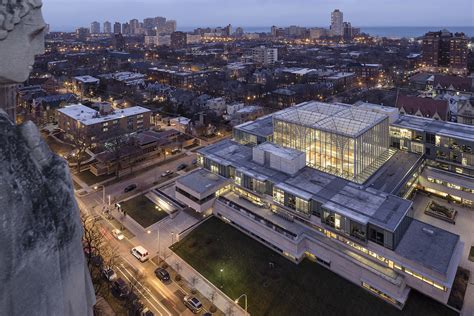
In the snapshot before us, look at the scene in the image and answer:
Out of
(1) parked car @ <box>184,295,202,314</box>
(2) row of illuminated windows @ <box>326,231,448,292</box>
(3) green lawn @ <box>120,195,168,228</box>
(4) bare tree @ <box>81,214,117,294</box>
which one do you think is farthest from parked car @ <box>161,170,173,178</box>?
(2) row of illuminated windows @ <box>326,231,448,292</box>

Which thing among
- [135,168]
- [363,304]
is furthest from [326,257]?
[135,168]

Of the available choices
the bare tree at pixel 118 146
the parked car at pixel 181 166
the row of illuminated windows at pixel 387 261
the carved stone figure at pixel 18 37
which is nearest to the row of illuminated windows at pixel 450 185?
the row of illuminated windows at pixel 387 261

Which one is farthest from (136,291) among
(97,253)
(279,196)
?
(279,196)

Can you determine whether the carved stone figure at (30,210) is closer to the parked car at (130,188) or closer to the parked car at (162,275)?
the parked car at (162,275)

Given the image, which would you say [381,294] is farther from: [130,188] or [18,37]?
[130,188]

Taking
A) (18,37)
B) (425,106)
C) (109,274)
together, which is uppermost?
(18,37)

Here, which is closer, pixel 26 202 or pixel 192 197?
pixel 26 202

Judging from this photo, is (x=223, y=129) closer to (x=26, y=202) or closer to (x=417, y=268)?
(x=417, y=268)
